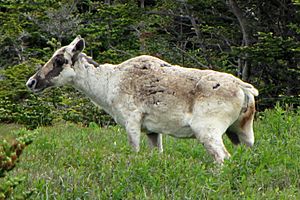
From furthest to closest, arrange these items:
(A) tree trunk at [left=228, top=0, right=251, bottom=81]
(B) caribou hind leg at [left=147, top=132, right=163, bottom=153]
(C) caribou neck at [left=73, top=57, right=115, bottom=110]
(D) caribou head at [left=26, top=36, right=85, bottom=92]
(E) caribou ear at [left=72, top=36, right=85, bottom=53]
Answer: (A) tree trunk at [left=228, top=0, right=251, bottom=81] → (D) caribou head at [left=26, top=36, right=85, bottom=92] → (E) caribou ear at [left=72, top=36, right=85, bottom=53] → (C) caribou neck at [left=73, top=57, right=115, bottom=110] → (B) caribou hind leg at [left=147, top=132, right=163, bottom=153]

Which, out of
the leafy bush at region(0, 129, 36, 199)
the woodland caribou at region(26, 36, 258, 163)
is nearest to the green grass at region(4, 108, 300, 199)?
the woodland caribou at region(26, 36, 258, 163)

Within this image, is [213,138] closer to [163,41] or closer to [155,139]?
[155,139]

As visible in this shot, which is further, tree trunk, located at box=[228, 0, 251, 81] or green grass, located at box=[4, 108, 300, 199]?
tree trunk, located at box=[228, 0, 251, 81]

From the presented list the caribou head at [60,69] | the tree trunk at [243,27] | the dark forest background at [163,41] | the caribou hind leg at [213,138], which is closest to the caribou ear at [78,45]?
the caribou head at [60,69]

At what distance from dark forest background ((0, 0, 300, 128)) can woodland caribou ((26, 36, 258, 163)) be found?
5790 millimetres

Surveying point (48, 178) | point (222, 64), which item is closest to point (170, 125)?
point (48, 178)

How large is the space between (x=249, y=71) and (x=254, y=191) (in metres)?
13.2

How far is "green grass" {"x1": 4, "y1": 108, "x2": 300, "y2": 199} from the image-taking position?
6.96 m

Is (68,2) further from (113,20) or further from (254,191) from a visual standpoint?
(254,191)

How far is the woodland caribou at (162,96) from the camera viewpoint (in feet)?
30.4

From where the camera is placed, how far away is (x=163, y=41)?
23547 mm

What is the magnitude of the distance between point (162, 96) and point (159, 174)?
231cm

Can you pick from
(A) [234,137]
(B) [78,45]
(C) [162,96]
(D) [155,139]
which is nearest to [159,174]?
(C) [162,96]

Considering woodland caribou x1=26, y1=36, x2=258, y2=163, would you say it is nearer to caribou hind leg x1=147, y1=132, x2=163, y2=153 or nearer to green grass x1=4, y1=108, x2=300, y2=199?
caribou hind leg x1=147, y1=132, x2=163, y2=153
